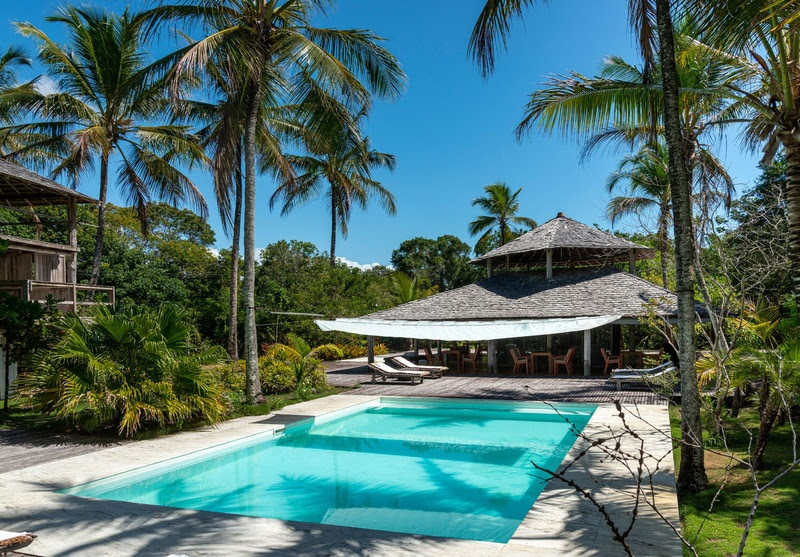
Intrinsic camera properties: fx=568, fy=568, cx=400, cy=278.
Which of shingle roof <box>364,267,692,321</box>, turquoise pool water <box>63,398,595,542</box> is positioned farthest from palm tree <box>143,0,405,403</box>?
shingle roof <box>364,267,692,321</box>

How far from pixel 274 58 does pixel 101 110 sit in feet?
28.9

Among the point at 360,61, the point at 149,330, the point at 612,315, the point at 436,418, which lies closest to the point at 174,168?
the point at 360,61

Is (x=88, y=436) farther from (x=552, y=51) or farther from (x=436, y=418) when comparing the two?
(x=552, y=51)

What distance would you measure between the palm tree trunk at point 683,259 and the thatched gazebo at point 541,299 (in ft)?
33.2

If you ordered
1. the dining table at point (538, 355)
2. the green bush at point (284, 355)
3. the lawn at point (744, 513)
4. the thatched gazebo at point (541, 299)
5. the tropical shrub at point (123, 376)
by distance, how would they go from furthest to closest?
the dining table at point (538, 355) → the thatched gazebo at point (541, 299) → the green bush at point (284, 355) → the tropical shrub at point (123, 376) → the lawn at point (744, 513)

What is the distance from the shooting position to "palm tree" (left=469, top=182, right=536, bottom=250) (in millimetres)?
31953

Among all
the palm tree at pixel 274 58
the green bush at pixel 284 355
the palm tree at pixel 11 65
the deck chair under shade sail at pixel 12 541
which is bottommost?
the deck chair under shade sail at pixel 12 541

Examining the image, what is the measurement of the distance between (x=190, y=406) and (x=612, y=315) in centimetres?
1257

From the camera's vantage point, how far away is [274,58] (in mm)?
12227

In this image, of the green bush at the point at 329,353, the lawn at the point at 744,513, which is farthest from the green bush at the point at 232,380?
the green bush at the point at 329,353

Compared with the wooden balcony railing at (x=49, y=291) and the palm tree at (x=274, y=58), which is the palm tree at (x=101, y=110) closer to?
the wooden balcony railing at (x=49, y=291)

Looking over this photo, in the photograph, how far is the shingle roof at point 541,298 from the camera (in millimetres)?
18562

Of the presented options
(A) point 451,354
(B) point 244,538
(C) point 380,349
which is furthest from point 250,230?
(C) point 380,349

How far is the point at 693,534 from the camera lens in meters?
5.01
